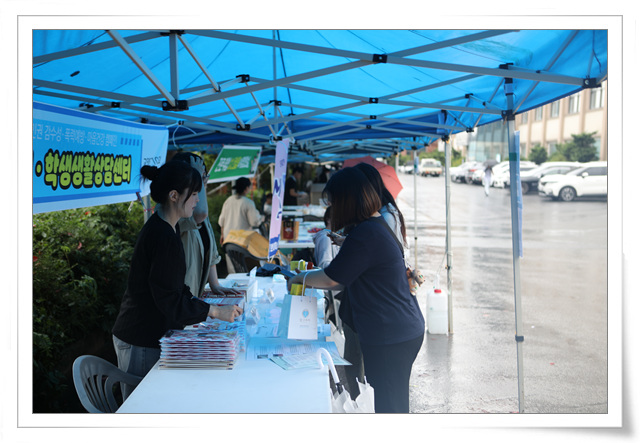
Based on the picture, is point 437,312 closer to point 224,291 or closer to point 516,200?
point 516,200

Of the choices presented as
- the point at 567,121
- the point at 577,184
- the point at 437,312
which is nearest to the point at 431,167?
the point at 567,121

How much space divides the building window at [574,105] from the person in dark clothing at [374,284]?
3456 cm

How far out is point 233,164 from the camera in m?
7.04

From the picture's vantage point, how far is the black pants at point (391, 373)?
3.09 meters

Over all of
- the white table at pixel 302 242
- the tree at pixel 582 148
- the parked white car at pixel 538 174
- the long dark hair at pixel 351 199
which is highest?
the tree at pixel 582 148

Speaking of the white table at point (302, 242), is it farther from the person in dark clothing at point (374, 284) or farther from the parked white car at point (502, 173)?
the parked white car at point (502, 173)

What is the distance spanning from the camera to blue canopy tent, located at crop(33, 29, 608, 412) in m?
3.12

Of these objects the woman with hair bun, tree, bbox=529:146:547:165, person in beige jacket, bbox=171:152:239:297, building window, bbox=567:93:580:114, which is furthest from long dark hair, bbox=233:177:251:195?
tree, bbox=529:146:547:165

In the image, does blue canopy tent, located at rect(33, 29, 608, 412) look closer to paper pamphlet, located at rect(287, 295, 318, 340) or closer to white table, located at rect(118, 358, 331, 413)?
paper pamphlet, located at rect(287, 295, 318, 340)

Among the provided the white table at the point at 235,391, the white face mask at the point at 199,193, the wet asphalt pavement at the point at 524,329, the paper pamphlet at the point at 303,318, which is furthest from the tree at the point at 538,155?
the white table at the point at 235,391

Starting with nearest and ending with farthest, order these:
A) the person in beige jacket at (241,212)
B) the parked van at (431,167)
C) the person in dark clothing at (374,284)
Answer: the person in dark clothing at (374,284) < the person in beige jacket at (241,212) < the parked van at (431,167)

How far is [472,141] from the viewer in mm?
49312
